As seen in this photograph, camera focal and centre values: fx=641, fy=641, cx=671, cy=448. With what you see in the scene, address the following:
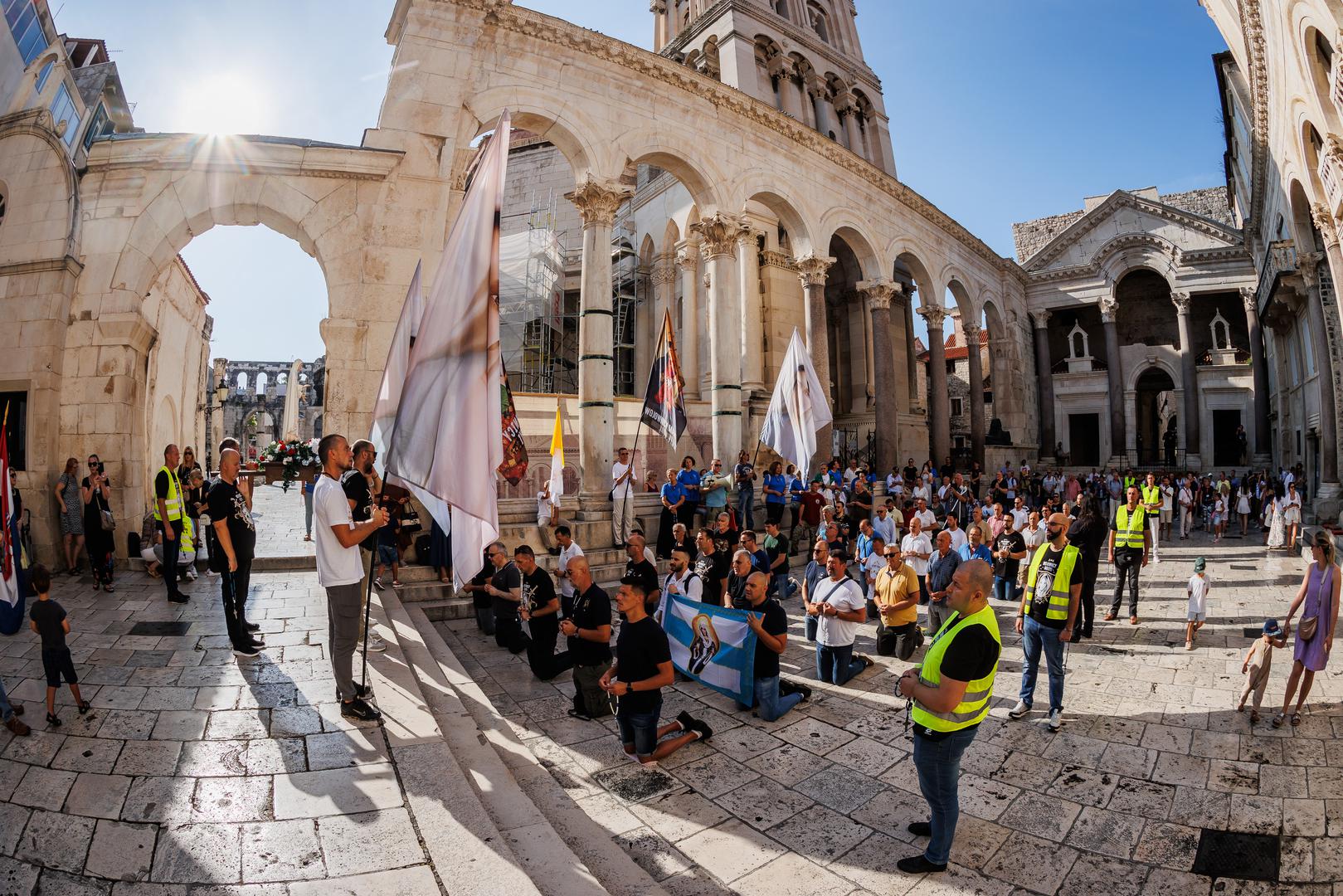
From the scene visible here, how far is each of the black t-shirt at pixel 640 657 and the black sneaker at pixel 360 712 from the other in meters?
1.70

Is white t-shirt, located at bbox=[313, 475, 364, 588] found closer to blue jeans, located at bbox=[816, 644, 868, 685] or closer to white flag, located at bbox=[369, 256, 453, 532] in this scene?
white flag, located at bbox=[369, 256, 453, 532]

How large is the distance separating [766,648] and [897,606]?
7.15 feet

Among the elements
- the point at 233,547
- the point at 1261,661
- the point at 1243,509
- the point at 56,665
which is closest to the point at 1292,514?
the point at 1243,509

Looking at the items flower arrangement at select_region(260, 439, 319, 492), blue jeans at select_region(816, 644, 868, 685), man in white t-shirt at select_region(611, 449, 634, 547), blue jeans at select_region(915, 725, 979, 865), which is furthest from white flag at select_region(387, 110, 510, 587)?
man in white t-shirt at select_region(611, 449, 634, 547)

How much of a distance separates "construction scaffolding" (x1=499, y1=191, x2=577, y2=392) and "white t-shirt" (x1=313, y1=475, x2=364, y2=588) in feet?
54.1

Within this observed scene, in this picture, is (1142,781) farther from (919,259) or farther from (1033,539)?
(919,259)

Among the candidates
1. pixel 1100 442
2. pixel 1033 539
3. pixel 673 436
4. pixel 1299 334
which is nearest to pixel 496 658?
pixel 673 436

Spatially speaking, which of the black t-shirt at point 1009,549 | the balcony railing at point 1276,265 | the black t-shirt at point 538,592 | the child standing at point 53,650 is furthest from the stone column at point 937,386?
the child standing at point 53,650

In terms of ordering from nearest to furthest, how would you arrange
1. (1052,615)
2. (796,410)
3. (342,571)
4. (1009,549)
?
(342,571) → (1052,615) → (1009,549) → (796,410)

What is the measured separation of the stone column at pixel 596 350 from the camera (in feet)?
44.6

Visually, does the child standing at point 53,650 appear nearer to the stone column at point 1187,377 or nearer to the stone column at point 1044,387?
the stone column at point 1044,387

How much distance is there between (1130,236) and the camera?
3103cm

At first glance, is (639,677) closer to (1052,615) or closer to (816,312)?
(1052,615)

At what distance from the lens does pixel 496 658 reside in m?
7.07
